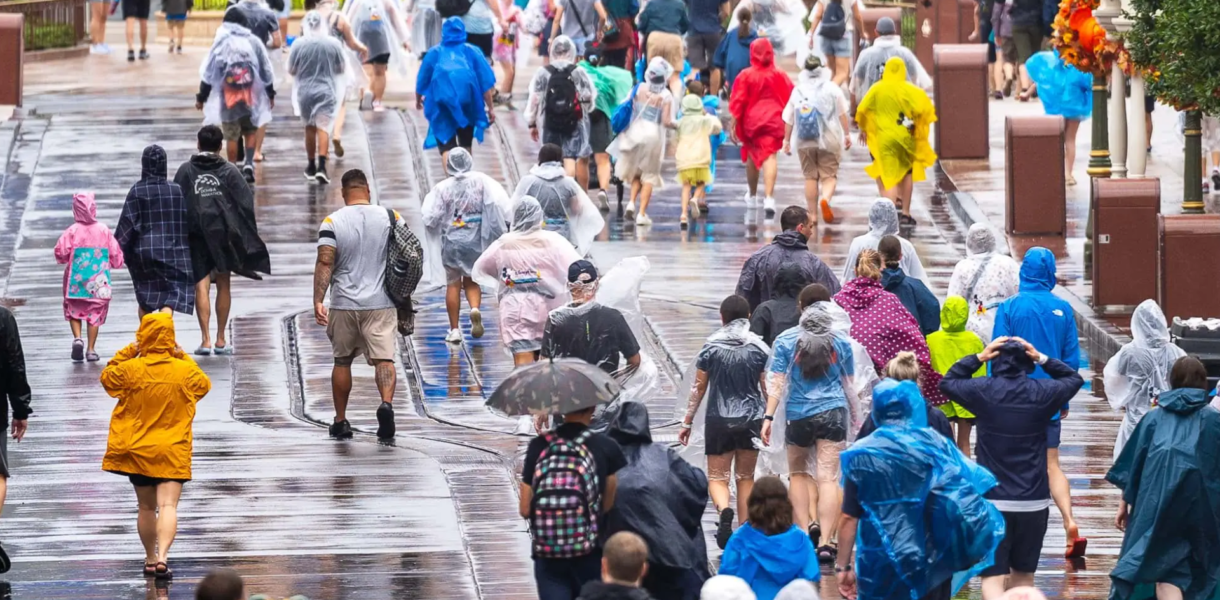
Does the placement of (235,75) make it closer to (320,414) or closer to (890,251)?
(320,414)

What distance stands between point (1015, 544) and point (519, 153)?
586 inches

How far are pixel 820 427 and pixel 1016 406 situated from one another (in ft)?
3.80

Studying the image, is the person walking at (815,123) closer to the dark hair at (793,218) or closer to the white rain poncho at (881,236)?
the white rain poncho at (881,236)

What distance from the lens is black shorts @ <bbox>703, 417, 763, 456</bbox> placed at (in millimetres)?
11641

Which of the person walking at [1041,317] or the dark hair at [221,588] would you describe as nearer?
the dark hair at [221,588]

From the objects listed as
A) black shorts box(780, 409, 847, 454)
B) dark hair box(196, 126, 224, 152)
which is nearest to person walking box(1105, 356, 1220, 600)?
black shorts box(780, 409, 847, 454)

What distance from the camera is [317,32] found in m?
23.3

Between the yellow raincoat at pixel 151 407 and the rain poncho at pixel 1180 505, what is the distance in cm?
440

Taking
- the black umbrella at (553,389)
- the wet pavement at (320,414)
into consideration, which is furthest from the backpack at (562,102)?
the black umbrella at (553,389)

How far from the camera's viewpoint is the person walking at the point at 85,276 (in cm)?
1672

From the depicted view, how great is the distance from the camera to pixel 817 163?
71.3ft

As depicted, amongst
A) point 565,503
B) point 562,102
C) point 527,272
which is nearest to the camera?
point 565,503

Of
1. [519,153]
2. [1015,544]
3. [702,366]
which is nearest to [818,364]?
[702,366]

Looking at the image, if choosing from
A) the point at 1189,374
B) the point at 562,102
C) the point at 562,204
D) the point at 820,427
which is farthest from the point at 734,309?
the point at 562,102
